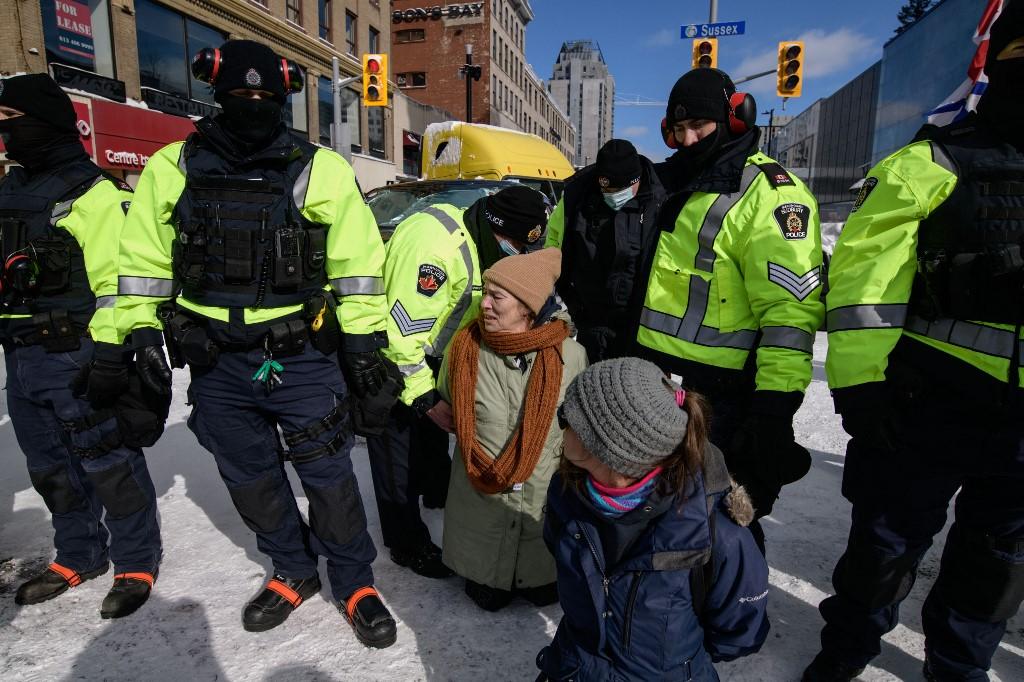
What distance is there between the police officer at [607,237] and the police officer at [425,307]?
0.64 ft

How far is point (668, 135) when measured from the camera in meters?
2.42

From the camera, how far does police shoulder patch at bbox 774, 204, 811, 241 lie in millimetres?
2057

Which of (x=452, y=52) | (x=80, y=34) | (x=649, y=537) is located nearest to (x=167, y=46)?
(x=80, y=34)

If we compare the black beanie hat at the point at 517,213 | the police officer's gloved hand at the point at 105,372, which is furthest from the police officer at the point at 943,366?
the police officer's gloved hand at the point at 105,372

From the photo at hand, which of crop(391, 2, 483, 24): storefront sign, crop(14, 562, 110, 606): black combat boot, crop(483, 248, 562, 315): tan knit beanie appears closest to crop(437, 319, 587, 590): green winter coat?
crop(483, 248, 562, 315): tan knit beanie

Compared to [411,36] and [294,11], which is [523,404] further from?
[411,36]

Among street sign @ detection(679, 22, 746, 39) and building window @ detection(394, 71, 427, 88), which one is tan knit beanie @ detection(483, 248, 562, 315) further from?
building window @ detection(394, 71, 427, 88)

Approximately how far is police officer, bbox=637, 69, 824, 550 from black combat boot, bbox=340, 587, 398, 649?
149 cm

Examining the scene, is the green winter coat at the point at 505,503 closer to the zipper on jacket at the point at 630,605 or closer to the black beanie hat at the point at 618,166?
the black beanie hat at the point at 618,166

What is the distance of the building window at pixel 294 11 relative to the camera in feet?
74.6

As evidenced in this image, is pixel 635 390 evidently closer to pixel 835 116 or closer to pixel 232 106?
pixel 232 106

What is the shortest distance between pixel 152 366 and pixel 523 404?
1.46 meters

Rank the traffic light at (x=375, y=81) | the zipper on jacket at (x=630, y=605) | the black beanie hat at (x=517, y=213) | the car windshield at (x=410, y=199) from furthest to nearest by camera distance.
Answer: the traffic light at (x=375, y=81), the car windshield at (x=410, y=199), the black beanie hat at (x=517, y=213), the zipper on jacket at (x=630, y=605)

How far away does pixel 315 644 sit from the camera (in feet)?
7.87
